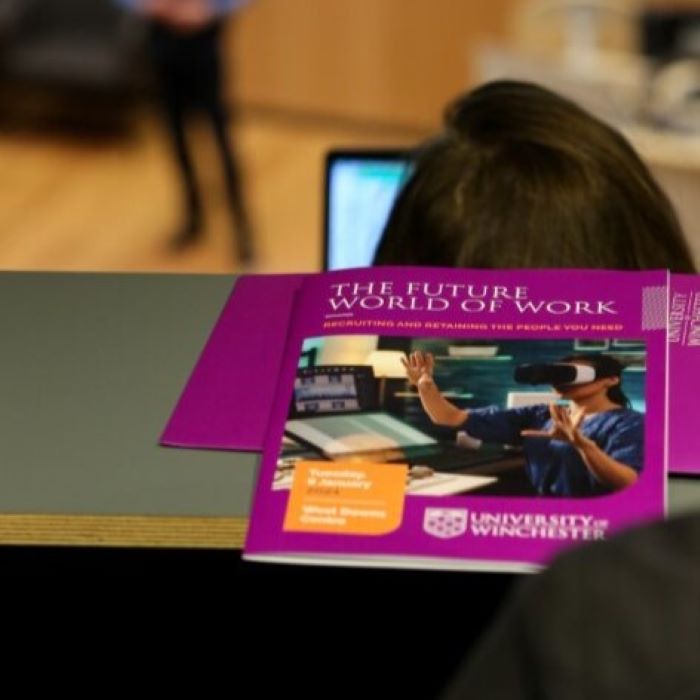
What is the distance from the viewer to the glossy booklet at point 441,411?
28.4 inches

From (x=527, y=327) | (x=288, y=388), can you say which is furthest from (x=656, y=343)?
(x=288, y=388)

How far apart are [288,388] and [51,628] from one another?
1.03ft

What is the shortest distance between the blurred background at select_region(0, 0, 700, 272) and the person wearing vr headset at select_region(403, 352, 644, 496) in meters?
2.41

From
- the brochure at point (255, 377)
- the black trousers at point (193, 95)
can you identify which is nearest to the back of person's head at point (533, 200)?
the brochure at point (255, 377)

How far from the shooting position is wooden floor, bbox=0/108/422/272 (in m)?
3.55

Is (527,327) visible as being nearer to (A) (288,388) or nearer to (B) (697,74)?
(A) (288,388)

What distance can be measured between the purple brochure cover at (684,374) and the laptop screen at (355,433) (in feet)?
0.43

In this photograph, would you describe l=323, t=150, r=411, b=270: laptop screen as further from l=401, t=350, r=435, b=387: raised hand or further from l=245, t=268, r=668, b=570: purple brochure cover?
l=401, t=350, r=435, b=387: raised hand

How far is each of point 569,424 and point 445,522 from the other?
10cm

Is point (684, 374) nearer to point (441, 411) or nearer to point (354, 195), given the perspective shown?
point (441, 411)

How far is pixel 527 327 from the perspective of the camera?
840 mm

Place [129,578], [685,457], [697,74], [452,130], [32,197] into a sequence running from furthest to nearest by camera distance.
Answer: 1. [32,197]
2. [697,74]
3. [452,130]
4. [129,578]
5. [685,457]

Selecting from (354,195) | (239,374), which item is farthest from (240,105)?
(239,374)

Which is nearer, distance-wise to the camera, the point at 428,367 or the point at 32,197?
the point at 428,367
